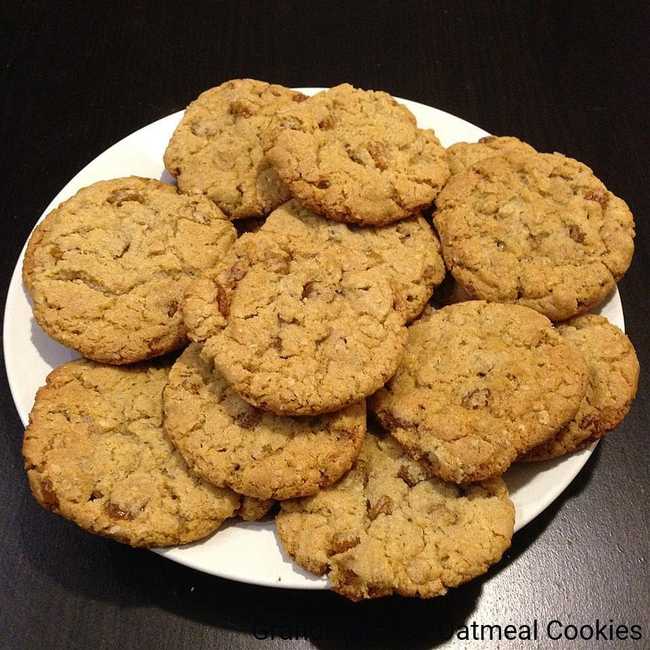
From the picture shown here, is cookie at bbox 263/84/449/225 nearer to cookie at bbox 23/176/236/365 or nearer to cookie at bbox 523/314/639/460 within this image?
cookie at bbox 23/176/236/365

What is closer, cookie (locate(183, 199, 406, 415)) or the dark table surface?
cookie (locate(183, 199, 406, 415))

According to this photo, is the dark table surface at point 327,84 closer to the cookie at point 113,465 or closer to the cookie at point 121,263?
the cookie at point 113,465

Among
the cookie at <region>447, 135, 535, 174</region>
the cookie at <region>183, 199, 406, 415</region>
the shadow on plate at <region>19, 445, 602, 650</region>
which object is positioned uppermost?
the cookie at <region>447, 135, 535, 174</region>

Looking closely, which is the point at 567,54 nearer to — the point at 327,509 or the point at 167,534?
the point at 327,509

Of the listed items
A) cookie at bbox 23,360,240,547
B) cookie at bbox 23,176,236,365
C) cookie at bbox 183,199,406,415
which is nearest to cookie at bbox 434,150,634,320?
cookie at bbox 183,199,406,415

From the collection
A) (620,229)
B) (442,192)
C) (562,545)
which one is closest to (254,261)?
(442,192)

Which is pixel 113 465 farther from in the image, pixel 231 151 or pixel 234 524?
pixel 231 151

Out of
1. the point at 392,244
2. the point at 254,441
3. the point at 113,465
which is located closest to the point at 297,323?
the point at 254,441
